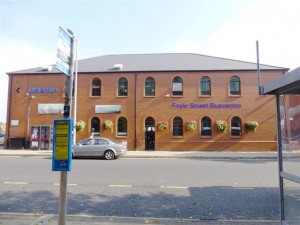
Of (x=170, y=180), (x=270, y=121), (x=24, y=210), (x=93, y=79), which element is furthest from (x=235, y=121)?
(x=24, y=210)

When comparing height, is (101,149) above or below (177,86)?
below

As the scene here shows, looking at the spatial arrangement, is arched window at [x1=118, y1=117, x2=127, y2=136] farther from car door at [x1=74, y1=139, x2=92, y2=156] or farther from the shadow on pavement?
the shadow on pavement

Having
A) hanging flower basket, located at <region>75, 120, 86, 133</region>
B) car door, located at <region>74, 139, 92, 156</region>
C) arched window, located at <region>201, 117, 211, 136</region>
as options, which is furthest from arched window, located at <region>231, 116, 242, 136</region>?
hanging flower basket, located at <region>75, 120, 86, 133</region>

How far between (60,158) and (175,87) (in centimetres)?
2122

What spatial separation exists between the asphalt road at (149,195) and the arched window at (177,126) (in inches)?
539

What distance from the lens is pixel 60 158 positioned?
3930 millimetres

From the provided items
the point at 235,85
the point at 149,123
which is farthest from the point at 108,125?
the point at 235,85

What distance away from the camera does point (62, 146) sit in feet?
12.9

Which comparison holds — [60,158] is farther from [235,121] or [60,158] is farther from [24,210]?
[235,121]

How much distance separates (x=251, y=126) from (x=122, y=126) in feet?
36.5

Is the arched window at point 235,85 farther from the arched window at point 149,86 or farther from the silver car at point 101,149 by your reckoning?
the silver car at point 101,149

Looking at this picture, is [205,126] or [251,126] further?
[205,126]

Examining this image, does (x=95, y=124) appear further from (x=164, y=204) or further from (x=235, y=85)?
(x=164, y=204)

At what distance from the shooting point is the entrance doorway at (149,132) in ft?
79.2
